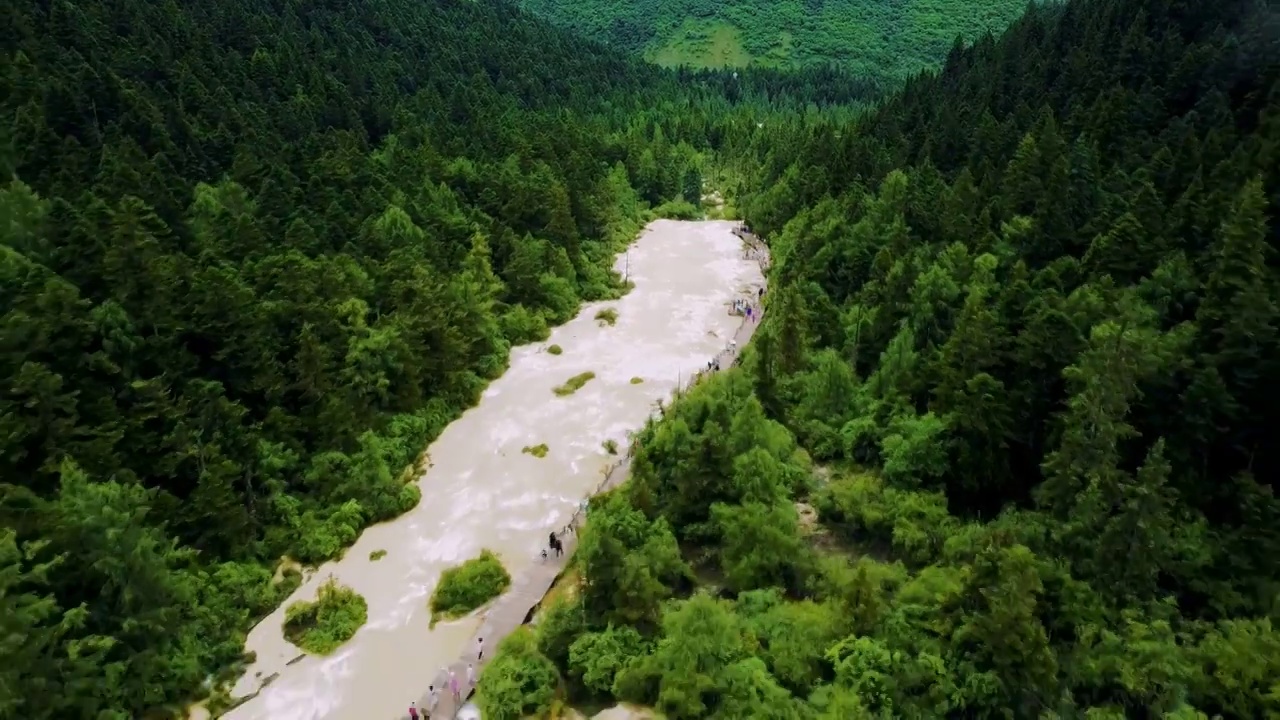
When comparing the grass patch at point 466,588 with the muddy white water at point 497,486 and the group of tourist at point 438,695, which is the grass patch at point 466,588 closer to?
the muddy white water at point 497,486

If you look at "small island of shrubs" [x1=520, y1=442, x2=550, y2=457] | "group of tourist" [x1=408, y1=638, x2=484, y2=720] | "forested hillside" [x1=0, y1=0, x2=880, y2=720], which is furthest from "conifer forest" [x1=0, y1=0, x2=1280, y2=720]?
"small island of shrubs" [x1=520, y1=442, x2=550, y2=457]

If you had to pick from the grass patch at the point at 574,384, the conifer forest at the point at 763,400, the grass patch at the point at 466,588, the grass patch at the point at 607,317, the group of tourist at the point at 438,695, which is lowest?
the grass patch at the point at 607,317

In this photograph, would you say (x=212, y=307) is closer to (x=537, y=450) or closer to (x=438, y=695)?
(x=537, y=450)

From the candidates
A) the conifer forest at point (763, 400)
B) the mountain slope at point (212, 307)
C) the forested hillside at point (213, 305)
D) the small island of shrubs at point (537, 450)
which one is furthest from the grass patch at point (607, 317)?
the small island of shrubs at point (537, 450)

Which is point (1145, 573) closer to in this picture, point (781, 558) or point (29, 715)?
point (781, 558)

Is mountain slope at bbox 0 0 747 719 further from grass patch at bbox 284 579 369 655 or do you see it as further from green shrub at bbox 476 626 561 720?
green shrub at bbox 476 626 561 720

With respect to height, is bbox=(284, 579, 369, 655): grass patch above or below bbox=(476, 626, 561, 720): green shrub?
below

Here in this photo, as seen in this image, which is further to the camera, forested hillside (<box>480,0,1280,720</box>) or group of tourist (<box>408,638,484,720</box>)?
group of tourist (<box>408,638,484,720</box>)

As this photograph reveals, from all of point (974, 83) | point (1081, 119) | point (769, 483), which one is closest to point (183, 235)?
point (769, 483)
